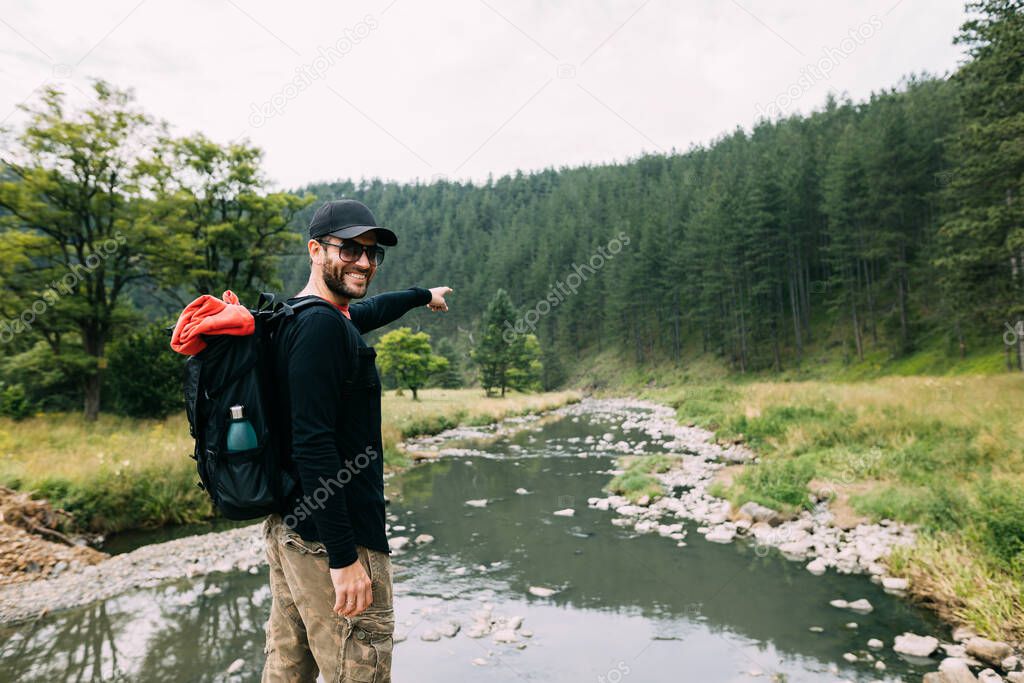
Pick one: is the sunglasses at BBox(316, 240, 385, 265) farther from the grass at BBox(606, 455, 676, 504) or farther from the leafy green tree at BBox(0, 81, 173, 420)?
the leafy green tree at BBox(0, 81, 173, 420)

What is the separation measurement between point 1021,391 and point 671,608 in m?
15.4

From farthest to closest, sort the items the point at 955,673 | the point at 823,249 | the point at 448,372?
1. the point at 448,372
2. the point at 823,249
3. the point at 955,673

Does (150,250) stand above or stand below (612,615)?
above

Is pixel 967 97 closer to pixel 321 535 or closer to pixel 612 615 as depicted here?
pixel 612 615

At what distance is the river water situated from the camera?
4957 millimetres

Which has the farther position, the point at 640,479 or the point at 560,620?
the point at 640,479

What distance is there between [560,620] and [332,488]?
15.9 ft

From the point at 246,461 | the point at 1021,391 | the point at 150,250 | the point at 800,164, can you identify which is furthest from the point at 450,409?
the point at 800,164

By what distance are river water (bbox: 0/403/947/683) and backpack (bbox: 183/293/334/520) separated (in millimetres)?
3545

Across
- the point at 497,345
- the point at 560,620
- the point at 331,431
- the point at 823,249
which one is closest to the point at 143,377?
the point at 560,620

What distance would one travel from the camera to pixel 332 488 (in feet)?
6.97

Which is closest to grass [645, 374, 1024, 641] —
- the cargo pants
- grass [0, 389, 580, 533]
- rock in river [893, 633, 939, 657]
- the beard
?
rock in river [893, 633, 939, 657]

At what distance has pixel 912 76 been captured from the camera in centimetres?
9738

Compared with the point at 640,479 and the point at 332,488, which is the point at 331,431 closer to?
the point at 332,488
